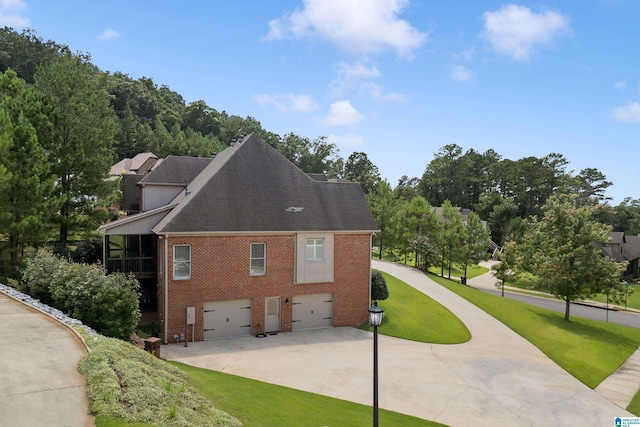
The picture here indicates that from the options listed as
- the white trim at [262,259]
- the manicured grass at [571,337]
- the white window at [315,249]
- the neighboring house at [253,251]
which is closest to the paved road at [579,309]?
the manicured grass at [571,337]

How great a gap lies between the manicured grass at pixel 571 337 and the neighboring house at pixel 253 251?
11.3 m

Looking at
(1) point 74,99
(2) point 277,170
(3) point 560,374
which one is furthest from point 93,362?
(1) point 74,99

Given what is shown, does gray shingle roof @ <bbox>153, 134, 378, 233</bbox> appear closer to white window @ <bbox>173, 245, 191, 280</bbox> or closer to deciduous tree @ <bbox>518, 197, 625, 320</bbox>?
white window @ <bbox>173, 245, 191, 280</bbox>

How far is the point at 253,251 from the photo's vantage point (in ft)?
71.3

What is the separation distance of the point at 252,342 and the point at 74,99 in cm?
2007

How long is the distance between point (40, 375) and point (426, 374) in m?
13.9

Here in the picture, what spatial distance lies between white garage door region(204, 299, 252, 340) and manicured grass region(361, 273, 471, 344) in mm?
6777

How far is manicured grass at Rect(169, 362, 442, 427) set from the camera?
1106 centimetres

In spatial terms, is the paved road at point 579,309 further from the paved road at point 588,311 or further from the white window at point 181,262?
the white window at point 181,262

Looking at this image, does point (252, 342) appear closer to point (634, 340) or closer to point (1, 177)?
point (1, 177)

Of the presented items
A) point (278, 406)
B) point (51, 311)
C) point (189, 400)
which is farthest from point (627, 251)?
point (51, 311)

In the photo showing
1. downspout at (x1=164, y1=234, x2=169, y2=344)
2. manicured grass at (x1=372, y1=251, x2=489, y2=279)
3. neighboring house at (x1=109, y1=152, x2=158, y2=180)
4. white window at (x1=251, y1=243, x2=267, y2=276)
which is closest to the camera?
downspout at (x1=164, y1=234, x2=169, y2=344)

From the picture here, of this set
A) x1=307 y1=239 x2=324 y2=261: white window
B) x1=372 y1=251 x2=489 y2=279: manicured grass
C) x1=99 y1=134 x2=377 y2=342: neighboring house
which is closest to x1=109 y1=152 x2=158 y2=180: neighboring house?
x1=372 y1=251 x2=489 y2=279: manicured grass

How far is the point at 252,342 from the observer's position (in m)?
20.3
